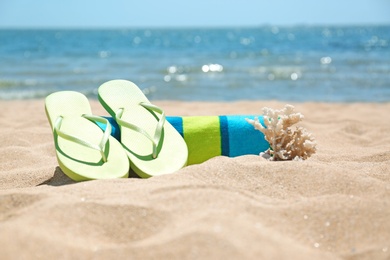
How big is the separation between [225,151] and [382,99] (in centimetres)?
472

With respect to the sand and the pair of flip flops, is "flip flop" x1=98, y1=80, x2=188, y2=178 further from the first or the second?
the sand

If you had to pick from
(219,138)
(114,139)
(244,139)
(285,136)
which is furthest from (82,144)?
(285,136)

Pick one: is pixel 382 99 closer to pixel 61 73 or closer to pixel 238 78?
pixel 238 78

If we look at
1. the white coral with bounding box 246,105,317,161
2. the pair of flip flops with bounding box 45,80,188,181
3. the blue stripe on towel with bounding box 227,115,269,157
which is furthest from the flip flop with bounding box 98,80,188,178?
the white coral with bounding box 246,105,317,161

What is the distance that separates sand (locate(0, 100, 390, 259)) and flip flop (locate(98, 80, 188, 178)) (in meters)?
0.15

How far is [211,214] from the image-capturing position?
5.24 ft

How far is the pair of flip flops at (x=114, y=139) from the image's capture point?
2.23m

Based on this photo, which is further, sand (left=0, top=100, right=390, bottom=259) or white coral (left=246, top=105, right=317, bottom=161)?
white coral (left=246, top=105, right=317, bottom=161)

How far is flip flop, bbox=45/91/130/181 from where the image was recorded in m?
2.18

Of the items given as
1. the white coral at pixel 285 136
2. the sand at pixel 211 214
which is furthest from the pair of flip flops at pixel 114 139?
the white coral at pixel 285 136

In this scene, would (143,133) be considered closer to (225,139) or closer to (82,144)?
(82,144)

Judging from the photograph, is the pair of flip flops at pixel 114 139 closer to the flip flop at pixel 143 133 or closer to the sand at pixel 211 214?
the flip flop at pixel 143 133

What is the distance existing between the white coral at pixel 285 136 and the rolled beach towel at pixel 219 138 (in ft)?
0.64

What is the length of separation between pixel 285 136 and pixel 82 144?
97cm
